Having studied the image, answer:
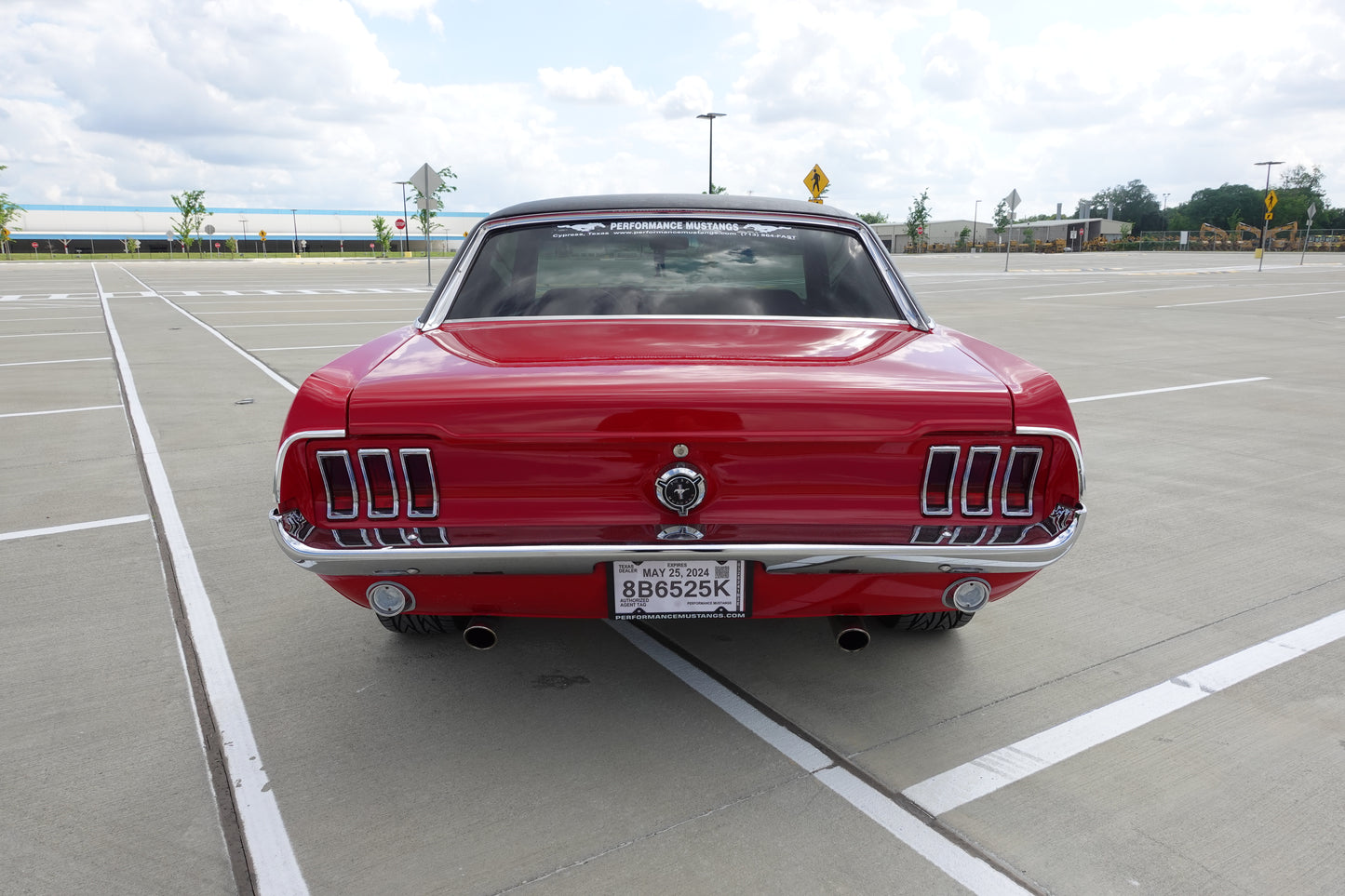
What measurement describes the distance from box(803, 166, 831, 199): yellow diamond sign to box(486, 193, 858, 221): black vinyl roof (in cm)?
1831

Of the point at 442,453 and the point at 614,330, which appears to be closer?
the point at 442,453

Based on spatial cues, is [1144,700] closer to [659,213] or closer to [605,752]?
[605,752]

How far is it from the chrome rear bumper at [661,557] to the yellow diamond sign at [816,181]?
1995 centimetres

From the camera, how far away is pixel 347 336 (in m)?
12.3

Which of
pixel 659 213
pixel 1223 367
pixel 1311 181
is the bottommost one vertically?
pixel 1223 367

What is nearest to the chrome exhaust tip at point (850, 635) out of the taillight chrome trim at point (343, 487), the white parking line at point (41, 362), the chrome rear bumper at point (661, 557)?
the chrome rear bumper at point (661, 557)

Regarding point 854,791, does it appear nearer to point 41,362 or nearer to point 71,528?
point 71,528

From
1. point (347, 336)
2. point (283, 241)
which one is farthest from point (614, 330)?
point (283, 241)

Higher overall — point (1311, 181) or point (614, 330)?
point (1311, 181)

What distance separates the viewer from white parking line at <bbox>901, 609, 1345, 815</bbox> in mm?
2439

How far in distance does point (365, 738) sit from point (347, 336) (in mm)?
10552

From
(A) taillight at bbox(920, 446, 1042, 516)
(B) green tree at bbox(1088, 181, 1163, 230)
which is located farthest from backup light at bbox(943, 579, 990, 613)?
(B) green tree at bbox(1088, 181, 1163, 230)

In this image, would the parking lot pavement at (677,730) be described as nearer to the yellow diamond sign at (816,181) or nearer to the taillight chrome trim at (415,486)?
the taillight chrome trim at (415,486)

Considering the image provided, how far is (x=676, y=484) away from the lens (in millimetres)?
2322
